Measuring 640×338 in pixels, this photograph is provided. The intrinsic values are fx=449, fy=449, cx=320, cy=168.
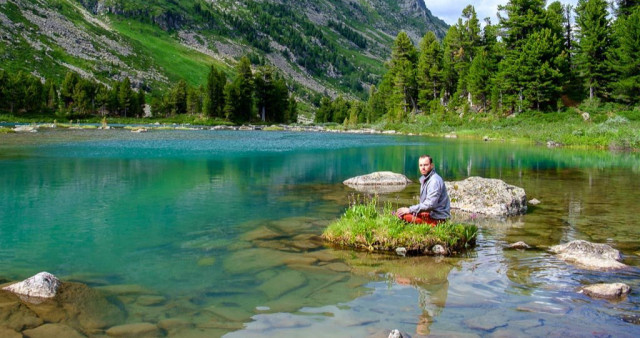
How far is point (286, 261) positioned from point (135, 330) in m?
4.58

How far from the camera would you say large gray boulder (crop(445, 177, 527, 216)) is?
17.4 metres

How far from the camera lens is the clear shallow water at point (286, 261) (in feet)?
26.0

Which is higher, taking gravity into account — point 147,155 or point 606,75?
point 606,75

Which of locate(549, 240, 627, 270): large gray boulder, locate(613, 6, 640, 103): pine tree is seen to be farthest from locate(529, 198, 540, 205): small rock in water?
locate(613, 6, 640, 103): pine tree

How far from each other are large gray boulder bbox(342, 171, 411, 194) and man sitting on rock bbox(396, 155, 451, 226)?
1113 cm

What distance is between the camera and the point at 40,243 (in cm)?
1305

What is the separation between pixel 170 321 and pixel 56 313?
2.11m

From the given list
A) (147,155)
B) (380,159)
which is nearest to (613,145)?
(380,159)

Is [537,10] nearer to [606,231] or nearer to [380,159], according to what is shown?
[380,159]

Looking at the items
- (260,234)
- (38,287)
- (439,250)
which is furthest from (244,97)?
(38,287)

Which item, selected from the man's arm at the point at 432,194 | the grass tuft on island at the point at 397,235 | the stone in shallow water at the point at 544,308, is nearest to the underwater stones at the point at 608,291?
the stone in shallow water at the point at 544,308

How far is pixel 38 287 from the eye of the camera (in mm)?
8680

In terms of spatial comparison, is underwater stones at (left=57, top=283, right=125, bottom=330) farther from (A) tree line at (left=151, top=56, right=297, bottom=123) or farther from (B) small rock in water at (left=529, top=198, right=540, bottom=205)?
(A) tree line at (left=151, top=56, right=297, bottom=123)

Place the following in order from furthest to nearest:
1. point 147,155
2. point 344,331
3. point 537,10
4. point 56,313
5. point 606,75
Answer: point 537,10
point 606,75
point 147,155
point 56,313
point 344,331
